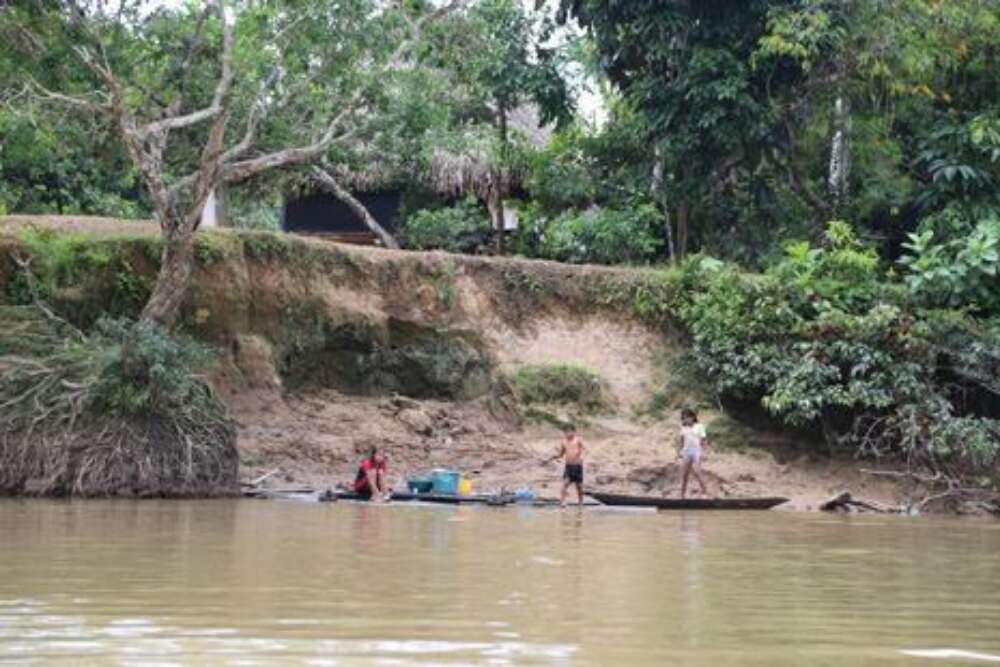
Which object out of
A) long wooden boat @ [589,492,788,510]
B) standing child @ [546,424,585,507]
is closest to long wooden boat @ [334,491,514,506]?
standing child @ [546,424,585,507]

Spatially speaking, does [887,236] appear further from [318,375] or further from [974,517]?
[318,375]

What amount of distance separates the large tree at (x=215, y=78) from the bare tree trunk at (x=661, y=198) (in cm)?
574

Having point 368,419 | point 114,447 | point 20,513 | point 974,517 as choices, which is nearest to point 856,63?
point 974,517

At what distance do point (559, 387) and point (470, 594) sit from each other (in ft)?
43.2

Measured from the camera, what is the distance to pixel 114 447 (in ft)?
50.0

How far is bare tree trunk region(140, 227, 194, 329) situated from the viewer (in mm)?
16531

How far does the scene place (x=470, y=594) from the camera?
23.5ft

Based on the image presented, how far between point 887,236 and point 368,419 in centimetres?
861

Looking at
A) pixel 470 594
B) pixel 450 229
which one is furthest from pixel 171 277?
pixel 470 594

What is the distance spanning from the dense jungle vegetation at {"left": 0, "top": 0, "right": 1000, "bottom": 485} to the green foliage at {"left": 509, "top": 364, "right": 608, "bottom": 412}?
145 centimetres

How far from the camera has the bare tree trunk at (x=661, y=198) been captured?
74.7 feet

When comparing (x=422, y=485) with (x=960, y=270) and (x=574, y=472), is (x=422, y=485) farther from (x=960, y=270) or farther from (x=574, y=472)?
(x=960, y=270)

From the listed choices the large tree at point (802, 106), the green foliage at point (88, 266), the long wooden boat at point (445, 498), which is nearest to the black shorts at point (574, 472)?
the long wooden boat at point (445, 498)

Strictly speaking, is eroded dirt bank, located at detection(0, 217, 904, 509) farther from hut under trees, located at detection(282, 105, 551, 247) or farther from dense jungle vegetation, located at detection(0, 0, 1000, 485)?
hut under trees, located at detection(282, 105, 551, 247)
